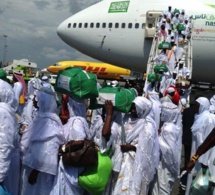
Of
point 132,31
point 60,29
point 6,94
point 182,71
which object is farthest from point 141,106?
point 60,29

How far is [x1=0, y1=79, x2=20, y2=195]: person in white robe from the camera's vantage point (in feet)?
11.4

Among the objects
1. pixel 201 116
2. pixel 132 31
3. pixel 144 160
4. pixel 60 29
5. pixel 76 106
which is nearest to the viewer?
pixel 76 106

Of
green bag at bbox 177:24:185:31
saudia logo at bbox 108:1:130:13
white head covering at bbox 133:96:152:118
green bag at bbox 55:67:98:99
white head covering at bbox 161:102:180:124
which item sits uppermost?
saudia logo at bbox 108:1:130:13

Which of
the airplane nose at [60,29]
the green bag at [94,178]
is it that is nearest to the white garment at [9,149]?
the green bag at [94,178]

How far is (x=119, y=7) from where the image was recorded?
16984mm

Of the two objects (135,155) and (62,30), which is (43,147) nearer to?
(135,155)

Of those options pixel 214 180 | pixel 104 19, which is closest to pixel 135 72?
pixel 104 19

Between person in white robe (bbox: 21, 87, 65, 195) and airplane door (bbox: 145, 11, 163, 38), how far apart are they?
12.4 meters

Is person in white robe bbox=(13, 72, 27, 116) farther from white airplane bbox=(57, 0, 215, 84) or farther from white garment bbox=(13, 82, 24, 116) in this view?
white airplane bbox=(57, 0, 215, 84)

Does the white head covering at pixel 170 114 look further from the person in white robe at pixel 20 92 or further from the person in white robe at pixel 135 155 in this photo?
the person in white robe at pixel 20 92

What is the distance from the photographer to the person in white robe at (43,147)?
3572 mm

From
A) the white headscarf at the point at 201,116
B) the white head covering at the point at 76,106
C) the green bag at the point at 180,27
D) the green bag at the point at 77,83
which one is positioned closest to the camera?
the green bag at the point at 77,83

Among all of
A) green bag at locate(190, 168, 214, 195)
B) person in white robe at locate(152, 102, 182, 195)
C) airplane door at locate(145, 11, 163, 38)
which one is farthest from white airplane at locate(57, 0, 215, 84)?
green bag at locate(190, 168, 214, 195)

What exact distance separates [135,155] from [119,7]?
13706 millimetres
